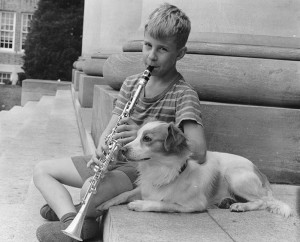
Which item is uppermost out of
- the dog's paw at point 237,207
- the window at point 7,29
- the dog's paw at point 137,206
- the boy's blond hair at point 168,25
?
the boy's blond hair at point 168,25

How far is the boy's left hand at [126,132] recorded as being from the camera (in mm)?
3011

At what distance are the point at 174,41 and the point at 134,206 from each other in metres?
0.94

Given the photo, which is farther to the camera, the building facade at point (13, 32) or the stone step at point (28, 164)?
the building facade at point (13, 32)

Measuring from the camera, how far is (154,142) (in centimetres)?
295

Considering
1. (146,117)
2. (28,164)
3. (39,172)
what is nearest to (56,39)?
(28,164)

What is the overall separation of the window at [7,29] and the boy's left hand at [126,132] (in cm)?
3871

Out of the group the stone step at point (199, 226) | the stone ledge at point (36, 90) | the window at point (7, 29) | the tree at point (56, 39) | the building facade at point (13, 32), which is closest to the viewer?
the stone step at point (199, 226)

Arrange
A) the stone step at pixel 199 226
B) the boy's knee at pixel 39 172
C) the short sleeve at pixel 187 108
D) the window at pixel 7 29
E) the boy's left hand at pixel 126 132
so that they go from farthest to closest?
1. the window at pixel 7 29
2. the boy's knee at pixel 39 172
3. the short sleeve at pixel 187 108
4. the boy's left hand at pixel 126 132
5. the stone step at pixel 199 226

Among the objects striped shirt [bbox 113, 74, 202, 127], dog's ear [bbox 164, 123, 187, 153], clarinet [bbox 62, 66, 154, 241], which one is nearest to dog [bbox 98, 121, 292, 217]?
dog's ear [bbox 164, 123, 187, 153]

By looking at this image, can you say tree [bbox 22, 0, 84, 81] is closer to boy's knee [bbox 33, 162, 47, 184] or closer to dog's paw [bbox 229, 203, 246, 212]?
boy's knee [bbox 33, 162, 47, 184]

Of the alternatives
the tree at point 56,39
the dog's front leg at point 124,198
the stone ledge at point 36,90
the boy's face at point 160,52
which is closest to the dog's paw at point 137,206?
the dog's front leg at point 124,198

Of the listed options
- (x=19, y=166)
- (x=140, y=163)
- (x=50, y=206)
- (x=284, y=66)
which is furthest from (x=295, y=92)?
(x=19, y=166)

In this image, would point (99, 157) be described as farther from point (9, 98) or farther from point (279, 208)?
point (9, 98)

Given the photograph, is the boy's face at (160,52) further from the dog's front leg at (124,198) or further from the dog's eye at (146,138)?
the dog's front leg at (124,198)
